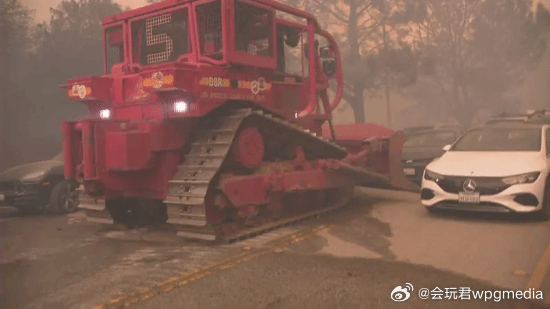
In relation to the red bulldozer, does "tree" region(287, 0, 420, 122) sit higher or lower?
higher

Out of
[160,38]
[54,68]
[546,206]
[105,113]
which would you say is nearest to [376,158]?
[546,206]

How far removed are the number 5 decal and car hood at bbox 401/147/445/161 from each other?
5.51m

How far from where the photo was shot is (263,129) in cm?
643

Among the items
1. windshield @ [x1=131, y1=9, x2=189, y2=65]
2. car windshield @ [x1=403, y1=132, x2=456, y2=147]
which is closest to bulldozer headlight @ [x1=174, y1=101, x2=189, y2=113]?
windshield @ [x1=131, y1=9, x2=189, y2=65]

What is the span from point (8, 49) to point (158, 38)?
2991mm

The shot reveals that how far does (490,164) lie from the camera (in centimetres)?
655

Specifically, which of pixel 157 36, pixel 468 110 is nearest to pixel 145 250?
pixel 157 36

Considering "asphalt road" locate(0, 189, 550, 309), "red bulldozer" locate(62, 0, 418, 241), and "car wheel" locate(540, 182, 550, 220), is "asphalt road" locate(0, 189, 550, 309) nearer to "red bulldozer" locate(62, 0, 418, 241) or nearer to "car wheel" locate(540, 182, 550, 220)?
"car wheel" locate(540, 182, 550, 220)

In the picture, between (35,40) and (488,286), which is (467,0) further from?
(35,40)

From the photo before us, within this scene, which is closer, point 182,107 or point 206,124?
point 182,107

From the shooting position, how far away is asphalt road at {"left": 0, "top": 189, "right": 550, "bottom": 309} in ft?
12.4

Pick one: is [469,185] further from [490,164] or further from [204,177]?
[204,177]

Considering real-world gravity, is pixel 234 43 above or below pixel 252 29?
below

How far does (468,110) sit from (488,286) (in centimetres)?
1415
